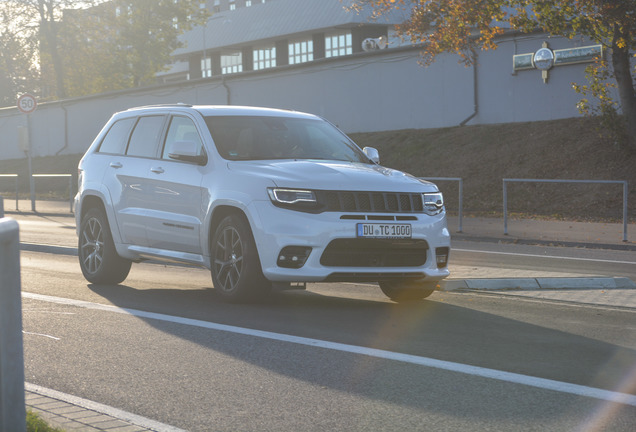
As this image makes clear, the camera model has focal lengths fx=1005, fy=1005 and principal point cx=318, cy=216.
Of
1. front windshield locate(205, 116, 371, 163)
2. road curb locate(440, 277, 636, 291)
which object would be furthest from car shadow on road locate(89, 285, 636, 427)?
front windshield locate(205, 116, 371, 163)

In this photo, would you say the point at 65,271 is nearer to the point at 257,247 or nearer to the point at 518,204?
the point at 257,247

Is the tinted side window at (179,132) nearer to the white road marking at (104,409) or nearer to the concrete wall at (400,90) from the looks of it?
the white road marking at (104,409)

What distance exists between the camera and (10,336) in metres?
3.77

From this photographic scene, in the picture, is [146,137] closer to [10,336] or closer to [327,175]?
[327,175]

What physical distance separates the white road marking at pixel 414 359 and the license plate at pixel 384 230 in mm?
1389

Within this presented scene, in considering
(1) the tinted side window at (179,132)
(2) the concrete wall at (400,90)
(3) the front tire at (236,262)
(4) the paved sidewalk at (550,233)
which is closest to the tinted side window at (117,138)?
(1) the tinted side window at (179,132)

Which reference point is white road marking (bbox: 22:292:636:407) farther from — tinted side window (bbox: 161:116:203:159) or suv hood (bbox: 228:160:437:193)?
tinted side window (bbox: 161:116:203:159)

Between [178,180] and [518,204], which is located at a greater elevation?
[178,180]

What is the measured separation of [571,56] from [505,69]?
7.67 ft

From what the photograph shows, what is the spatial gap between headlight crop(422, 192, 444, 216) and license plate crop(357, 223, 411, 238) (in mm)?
323

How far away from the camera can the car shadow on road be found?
5309mm

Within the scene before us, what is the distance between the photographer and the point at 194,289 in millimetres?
10234

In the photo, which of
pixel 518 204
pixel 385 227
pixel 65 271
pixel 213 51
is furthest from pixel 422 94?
pixel 213 51

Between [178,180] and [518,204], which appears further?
[518,204]
